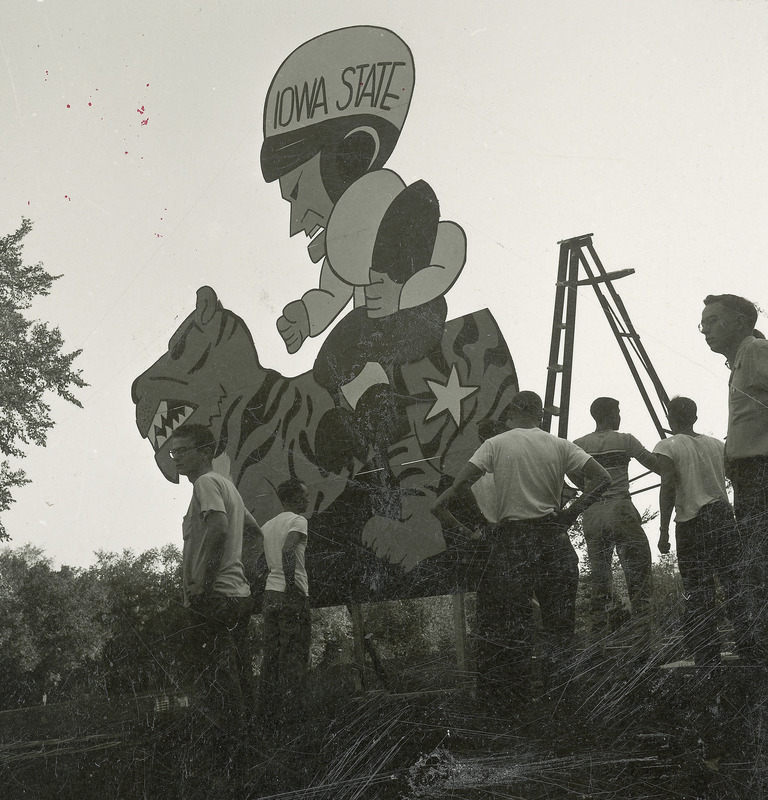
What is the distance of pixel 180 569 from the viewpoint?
3.22 meters

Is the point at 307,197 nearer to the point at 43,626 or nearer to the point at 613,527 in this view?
the point at 613,527

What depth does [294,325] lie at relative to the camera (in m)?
3.28

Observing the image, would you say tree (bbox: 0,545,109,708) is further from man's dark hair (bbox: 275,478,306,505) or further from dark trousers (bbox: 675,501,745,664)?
dark trousers (bbox: 675,501,745,664)

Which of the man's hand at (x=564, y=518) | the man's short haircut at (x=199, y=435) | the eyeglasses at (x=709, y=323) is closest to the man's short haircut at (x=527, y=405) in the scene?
the man's hand at (x=564, y=518)

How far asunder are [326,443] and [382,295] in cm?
65

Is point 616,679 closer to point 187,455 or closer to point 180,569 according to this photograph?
point 180,569

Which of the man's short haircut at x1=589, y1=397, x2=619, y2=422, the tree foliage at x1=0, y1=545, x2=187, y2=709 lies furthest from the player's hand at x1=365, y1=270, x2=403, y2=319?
the tree foliage at x1=0, y1=545, x2=187, y2=709

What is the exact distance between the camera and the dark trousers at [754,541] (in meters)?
1.96

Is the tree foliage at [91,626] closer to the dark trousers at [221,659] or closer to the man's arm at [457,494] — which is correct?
the dark trousers at [221,659]

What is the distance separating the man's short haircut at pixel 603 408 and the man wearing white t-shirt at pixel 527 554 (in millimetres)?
119

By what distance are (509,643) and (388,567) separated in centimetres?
55

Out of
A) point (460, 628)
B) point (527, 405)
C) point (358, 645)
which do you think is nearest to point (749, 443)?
point (527, 405)

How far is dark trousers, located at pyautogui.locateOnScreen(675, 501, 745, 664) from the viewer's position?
6.55 feet

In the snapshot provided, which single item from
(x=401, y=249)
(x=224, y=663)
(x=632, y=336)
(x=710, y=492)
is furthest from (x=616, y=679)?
(x=401, y=249)
